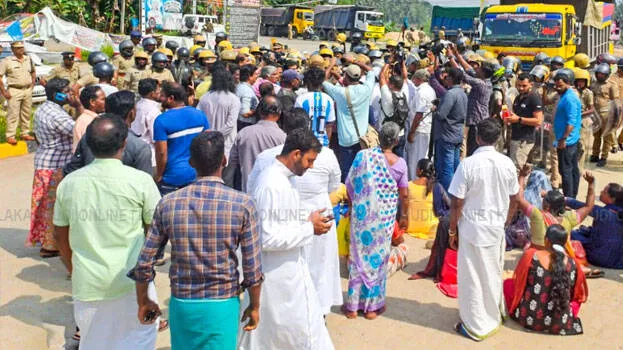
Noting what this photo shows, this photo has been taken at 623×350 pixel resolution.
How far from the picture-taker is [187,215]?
286 centimetres

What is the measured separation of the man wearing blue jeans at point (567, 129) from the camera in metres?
7.37

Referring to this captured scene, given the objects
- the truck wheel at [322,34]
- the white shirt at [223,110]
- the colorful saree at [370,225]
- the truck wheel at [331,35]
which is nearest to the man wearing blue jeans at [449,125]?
the white shirt at [223,110]

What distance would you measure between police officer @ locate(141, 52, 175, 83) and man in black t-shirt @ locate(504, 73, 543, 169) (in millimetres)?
4596

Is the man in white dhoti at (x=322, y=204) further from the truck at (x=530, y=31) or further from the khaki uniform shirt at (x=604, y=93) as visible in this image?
the truck at (x=530, y=31)

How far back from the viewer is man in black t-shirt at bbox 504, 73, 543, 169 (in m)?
7.48

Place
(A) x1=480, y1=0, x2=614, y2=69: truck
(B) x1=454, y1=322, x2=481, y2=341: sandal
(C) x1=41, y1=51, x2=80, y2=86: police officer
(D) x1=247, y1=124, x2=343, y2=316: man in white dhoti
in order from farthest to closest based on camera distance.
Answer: (A) x1=480, y1=0, x2=614, y2=69: truck
(C) x1=41, y1=51, x2=80, y2=86: police officer
(B) x1=454, y1=322, x2=481, y2=341: sandal
(D) x1=247, y1=124, x2=343, y2=316: man in white dhoti

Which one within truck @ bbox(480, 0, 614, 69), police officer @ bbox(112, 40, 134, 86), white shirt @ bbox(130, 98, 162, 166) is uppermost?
truck @ bbox(480, 0, 614, 69)

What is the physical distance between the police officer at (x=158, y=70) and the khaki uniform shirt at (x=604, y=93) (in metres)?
6.39

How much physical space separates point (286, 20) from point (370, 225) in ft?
154

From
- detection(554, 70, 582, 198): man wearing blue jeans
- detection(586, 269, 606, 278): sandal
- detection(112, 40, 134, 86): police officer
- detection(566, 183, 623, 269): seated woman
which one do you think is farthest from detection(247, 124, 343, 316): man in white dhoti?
detection(112, 40, 134, 86): police officer

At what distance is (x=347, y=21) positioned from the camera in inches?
1805

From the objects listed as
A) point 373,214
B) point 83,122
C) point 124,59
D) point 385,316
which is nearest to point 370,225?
point 373,214

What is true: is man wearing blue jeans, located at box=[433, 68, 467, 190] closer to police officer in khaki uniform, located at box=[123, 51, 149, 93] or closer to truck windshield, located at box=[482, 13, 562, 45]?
police officer in khaki uniform, located at box=[123, 51, 149, 93]

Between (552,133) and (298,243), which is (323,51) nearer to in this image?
(552,133)
